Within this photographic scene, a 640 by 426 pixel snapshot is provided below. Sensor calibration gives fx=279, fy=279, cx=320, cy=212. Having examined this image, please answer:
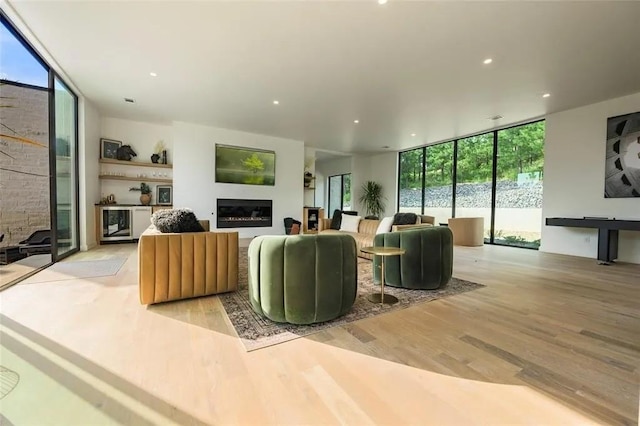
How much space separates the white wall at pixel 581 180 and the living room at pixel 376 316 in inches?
1.3

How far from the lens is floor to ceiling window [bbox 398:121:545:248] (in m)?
6.48

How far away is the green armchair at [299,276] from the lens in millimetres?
2234

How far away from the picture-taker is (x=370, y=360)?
5.96 feet

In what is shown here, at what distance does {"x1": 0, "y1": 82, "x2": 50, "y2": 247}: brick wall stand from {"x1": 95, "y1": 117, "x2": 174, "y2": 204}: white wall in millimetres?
2633

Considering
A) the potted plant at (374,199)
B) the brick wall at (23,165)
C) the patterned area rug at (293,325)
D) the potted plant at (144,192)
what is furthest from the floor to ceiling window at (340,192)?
the brick wall at (23,165)

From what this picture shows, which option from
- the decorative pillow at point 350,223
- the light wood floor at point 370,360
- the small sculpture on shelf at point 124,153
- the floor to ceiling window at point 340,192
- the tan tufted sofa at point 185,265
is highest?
the small sculpture on shelf at point 124,153

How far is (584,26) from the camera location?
10.0ft

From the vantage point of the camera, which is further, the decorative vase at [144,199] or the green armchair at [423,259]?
the decorative vase at [144,199]

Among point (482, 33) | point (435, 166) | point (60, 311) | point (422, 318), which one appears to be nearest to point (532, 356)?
point (422, 318)

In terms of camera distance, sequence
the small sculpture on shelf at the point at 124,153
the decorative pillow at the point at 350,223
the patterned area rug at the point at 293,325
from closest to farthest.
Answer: the patterned area rug at the point at 293,325
the decorative pillow at the point at 350,223
the small sculpture on shelf at the point at 124,153

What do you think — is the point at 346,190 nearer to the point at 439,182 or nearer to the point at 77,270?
the point at 439,182

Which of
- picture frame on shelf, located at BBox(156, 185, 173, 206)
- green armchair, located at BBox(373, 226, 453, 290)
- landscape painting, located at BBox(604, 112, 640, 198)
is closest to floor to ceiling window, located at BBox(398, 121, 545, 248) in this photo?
landscape painting, located at BBox(604, 112, 640, 198)

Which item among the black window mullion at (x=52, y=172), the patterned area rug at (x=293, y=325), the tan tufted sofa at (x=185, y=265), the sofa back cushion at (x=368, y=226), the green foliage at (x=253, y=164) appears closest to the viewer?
the patterned area rug at (x=293, y=325)

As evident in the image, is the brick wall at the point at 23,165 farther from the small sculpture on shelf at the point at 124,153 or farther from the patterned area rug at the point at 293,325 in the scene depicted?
the patterned area rug at the point at 293,325
